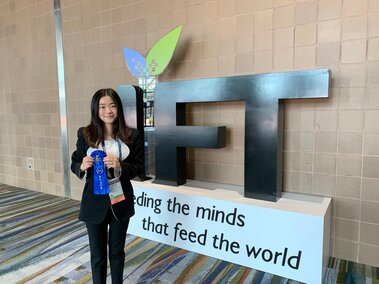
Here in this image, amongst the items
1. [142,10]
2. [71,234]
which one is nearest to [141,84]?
[142,10]

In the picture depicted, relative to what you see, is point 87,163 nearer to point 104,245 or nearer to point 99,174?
point 99,174

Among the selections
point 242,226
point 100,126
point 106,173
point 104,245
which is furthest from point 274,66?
point 104,245

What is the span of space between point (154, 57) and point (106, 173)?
1454 mm

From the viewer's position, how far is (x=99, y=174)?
52.9 inches

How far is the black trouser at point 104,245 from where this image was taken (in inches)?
57.2

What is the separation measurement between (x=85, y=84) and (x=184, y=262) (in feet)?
7.22

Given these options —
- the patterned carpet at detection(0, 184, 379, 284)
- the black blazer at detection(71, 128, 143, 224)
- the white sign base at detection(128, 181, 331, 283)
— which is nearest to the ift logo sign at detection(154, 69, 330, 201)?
the white sign base at detection(128, 181, 331, 283)

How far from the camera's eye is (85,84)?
3.22m

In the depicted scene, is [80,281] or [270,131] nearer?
[80,281]

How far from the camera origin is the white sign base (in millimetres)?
1782

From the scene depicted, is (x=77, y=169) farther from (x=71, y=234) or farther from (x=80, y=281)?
(x=71, y=234)

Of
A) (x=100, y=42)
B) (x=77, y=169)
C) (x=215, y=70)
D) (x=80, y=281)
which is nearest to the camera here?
(x=77, y=169)

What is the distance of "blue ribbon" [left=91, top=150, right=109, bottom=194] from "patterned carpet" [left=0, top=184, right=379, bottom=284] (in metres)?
0.79

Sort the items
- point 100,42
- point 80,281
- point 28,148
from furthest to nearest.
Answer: point 28,148, point 100,42, point 80,281
